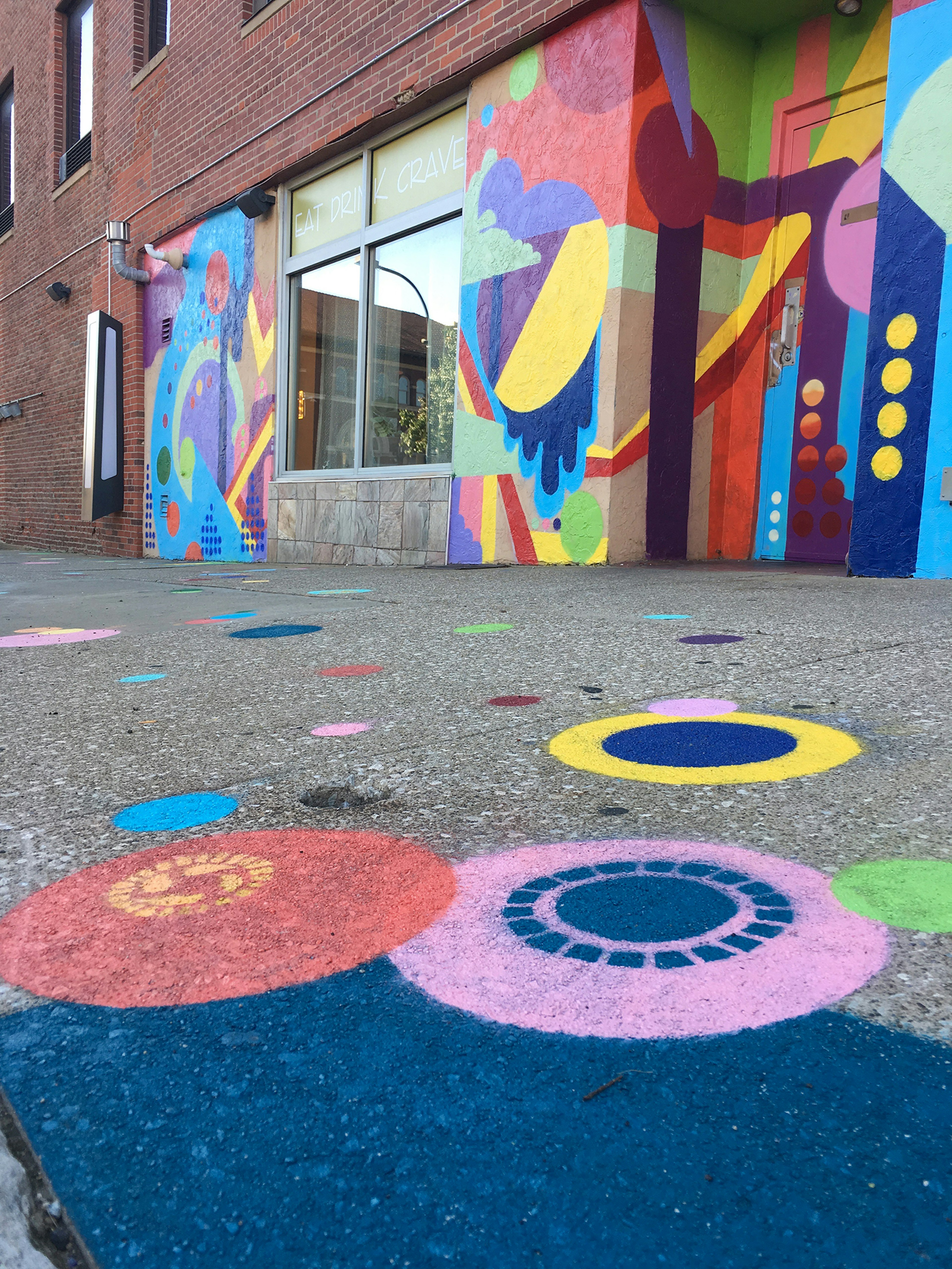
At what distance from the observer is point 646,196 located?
14.6 ft

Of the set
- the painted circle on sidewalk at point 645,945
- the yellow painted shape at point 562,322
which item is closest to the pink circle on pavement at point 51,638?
the painted circle on sidewalk at point 645,945

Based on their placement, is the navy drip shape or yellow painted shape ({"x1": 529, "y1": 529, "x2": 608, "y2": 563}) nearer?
the navy drip shape

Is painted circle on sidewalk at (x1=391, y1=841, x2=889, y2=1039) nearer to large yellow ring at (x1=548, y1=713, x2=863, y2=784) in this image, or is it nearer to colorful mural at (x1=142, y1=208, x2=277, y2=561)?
large yellow ring at (x1=548, y1=713, x2=863, y2=784)

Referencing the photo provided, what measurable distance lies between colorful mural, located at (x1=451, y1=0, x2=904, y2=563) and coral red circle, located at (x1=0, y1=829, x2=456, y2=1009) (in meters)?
3.71

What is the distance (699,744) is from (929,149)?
3.26m

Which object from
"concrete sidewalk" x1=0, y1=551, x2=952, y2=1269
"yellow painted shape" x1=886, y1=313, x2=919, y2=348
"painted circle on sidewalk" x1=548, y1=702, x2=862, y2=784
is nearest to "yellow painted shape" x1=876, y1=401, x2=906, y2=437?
"yellow painted shape" x1=886, y1=313, x2=919, y2=348

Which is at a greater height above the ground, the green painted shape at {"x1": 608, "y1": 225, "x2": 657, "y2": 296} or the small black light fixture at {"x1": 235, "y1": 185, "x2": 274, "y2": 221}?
the small black light fixture at {"x1": 235, "y1": 185, "x2": 274, "y2": 221}

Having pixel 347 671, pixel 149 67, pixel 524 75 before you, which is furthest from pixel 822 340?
pixel 149 67

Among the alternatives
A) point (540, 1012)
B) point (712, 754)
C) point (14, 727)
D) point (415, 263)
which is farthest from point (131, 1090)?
point (415, 263)

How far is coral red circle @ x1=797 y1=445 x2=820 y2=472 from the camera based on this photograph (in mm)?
4754

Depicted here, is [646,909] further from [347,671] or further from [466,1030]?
[347,671]

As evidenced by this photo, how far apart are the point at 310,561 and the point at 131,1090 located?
613cm

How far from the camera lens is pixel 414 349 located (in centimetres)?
589

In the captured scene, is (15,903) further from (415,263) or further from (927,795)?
(415,263)
